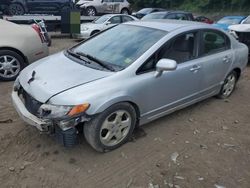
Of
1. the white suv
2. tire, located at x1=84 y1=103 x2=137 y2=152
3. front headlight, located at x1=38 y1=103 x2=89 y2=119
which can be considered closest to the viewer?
front headlight, located at x1=38 y1=103 x2=89 y2=119

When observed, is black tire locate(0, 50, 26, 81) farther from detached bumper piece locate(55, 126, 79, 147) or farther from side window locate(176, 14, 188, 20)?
side window locate(176, 14, 188, 20)

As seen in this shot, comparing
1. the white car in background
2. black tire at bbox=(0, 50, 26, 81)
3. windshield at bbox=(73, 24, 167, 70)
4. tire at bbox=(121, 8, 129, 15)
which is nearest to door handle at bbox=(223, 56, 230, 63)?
windshield at bbox=(73, 24, 167, 70)

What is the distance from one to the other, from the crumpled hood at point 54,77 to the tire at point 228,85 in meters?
2.66

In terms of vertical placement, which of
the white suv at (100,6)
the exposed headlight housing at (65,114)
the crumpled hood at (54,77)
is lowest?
the white suv at (100,6)

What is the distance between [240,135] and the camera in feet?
13.3

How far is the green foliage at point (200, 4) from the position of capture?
30.0m

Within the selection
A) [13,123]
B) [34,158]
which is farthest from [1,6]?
[34,158]

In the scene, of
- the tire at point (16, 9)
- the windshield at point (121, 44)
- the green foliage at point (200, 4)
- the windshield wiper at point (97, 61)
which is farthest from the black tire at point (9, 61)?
the green foliage at point (200, 4)

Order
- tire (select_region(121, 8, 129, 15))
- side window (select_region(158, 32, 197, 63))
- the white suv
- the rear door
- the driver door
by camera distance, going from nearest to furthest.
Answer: side window (select_region(158, 32, 197, 63)) → the rear door → the white suv → the driver door → tire (select_region(121, 8, 129, 15))

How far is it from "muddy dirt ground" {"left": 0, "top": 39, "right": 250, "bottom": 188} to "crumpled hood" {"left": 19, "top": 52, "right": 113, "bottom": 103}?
74 cm

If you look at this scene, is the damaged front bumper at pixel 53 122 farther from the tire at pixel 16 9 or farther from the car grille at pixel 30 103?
the tire at pixel 16 9

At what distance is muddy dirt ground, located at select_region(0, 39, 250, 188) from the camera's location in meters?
3.02

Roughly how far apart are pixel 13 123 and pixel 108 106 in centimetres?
170

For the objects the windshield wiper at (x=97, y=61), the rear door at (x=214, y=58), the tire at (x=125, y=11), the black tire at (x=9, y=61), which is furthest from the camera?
the tire at (x=125, y=11)
